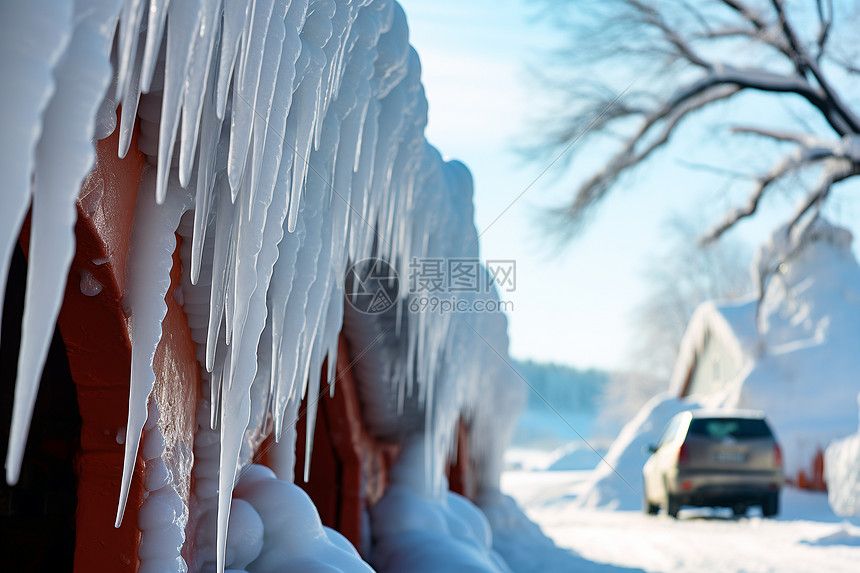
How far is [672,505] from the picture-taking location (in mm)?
9477

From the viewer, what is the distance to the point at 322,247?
2443 mm

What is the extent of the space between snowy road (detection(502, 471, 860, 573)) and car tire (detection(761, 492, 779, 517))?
0.36 feet

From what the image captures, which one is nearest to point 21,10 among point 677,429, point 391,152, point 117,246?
point 117,246

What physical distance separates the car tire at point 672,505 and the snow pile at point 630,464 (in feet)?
13.3

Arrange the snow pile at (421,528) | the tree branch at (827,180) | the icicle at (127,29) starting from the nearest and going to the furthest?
the icicle at (127,29)
the snow pile at (421,528)
the tree branch at (827,180)

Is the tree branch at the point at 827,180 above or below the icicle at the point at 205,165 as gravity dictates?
above

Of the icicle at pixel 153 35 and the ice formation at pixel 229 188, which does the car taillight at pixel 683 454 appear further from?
the icicle at pixel 153 35

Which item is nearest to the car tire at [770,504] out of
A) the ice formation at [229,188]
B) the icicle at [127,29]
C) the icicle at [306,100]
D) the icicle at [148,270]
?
the ice formation at [229,188]

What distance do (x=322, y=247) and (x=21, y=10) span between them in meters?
1.43

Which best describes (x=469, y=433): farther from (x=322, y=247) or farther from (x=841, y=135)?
(x=841, y=135)

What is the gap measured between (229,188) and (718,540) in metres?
6.99

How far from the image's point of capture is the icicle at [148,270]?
1733 millimetres

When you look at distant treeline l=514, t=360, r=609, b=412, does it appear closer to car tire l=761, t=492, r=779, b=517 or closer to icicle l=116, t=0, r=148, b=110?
car tire l=761, t=492, r=779, b=517

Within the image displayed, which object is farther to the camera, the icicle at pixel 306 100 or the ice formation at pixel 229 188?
the icicle at pixel 306 100
